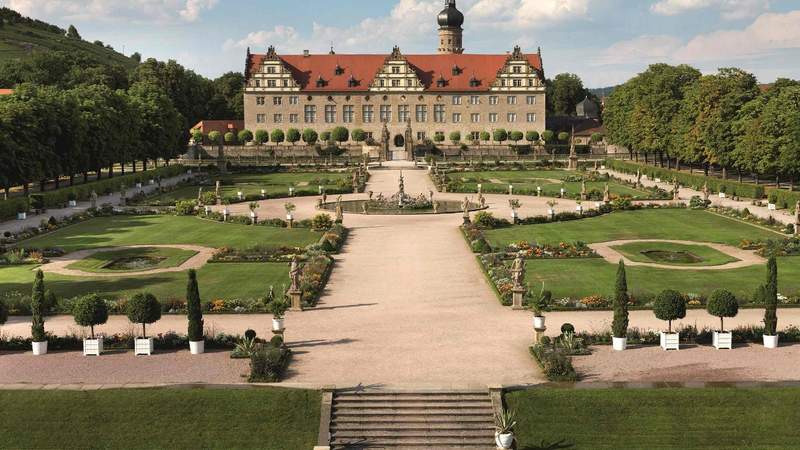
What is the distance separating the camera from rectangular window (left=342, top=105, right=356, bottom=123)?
138 meters

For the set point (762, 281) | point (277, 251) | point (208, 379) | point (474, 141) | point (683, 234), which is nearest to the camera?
point (208, 379)

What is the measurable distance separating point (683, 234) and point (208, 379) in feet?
117

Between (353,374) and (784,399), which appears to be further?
(353,374)

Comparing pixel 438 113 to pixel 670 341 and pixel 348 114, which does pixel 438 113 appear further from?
pixel 670 341

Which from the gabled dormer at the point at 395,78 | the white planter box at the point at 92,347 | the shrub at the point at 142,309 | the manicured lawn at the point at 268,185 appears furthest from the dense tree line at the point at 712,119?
the white planter box at the point at 92,347

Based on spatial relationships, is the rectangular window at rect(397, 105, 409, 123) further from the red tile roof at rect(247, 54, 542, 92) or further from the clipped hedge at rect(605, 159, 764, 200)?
the clipped hedge at rect(605, 159, 764, 200)

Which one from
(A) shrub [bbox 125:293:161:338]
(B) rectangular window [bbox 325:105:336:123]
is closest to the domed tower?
(B) rectangular window [bbox 325:105:336:123]

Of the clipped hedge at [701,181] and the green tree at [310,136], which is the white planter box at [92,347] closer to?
the clipped hedge at [701,181]

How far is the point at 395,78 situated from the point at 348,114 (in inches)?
350

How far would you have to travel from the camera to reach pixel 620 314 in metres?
28.5

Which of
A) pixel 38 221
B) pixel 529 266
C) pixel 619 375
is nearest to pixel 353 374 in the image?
pixel 619 375

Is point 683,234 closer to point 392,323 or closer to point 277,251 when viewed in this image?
point 277,251

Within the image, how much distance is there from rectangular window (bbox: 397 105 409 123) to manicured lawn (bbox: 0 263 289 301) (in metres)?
95.5

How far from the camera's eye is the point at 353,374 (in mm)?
26297
